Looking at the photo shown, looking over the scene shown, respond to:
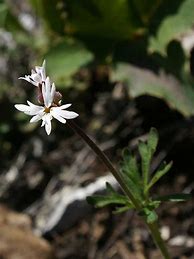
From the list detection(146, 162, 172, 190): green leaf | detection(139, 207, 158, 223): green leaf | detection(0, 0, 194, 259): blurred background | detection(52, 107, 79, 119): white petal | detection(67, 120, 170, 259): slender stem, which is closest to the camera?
detection(52, 107, 79, 119): white petal

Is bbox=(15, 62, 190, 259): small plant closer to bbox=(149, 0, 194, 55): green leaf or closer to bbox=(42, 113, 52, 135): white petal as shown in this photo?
bbox=(42, 113, 52, 135): white petal

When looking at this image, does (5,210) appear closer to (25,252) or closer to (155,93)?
(25,252)

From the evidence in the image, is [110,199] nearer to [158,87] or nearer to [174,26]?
[158,87]

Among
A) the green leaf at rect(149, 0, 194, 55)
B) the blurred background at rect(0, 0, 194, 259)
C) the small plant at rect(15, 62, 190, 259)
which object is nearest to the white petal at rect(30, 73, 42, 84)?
the small plant at rect(15, 62, 190, 259)

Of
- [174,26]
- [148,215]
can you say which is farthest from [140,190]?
[174,26]

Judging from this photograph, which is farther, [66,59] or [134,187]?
[66,59]

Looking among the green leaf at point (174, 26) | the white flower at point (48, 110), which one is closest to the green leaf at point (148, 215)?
the white flower at point (48, 110)

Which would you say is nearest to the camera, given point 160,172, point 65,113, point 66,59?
point 65,113

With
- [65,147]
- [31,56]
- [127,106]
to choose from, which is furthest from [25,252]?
[31,56]
